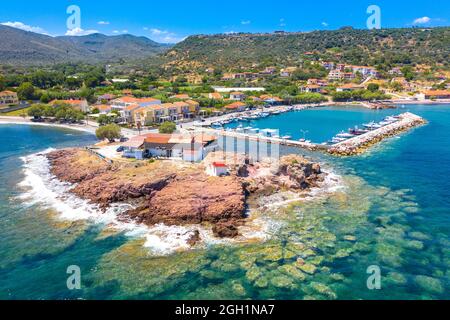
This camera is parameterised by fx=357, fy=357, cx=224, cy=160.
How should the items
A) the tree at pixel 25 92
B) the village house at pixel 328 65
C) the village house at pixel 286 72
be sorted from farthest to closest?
the village house at pixel 328 65 → the village house at pixel 286 72 → the tree at pixel 25 92

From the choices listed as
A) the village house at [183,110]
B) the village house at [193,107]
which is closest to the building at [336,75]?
the village house at [193,107]

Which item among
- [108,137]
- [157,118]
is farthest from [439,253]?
[157,118]

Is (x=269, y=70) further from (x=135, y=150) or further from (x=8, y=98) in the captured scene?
(x=135, y=150)

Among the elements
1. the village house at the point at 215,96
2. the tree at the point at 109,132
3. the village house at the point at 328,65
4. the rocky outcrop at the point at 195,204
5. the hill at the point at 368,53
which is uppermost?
the hill at the point at 368,53

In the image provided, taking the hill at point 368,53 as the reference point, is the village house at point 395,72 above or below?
below

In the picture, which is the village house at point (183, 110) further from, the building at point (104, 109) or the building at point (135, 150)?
the building at point (135, 150)

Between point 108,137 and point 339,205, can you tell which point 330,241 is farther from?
point 108,137
